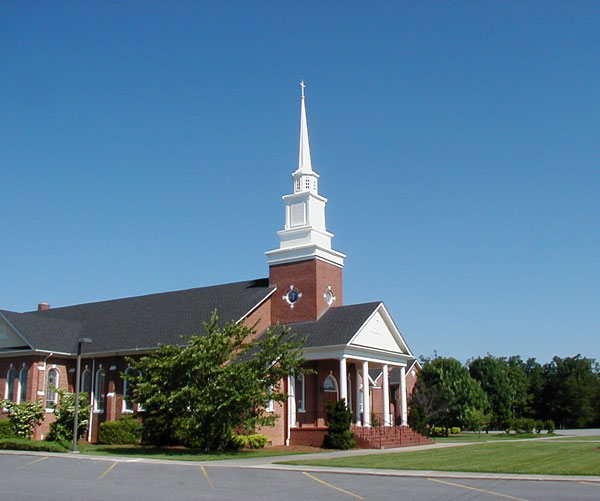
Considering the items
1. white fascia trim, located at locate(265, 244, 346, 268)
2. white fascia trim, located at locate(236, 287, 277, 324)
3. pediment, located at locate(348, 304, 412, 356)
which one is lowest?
pediment, located at locate(348, 304, 412, 356)

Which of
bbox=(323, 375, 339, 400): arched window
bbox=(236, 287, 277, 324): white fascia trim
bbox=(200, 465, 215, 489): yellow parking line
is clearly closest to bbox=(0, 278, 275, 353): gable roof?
bbox=(236, 287, 277, 324): white fascia trim

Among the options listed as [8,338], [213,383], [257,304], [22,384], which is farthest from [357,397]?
[8,338]

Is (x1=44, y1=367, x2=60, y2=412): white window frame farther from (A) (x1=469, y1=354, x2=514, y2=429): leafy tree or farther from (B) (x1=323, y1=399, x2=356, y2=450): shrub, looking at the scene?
(A) (x1=469, y1=354, x2=514, y2=429): leafy tree

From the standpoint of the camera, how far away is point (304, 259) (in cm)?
3931

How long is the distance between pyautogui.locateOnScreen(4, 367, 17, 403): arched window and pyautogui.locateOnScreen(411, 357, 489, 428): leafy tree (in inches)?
1228

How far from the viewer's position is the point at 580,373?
9931 centimetres

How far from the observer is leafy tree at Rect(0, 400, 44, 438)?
122 ft

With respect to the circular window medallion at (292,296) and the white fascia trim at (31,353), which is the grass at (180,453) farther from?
the circular window medallion at (292,296)

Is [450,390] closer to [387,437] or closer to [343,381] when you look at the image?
[387,437]

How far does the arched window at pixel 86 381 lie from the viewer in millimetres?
40281

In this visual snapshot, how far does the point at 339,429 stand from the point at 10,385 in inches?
810

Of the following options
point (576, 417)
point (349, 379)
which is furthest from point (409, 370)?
point (576, 417)

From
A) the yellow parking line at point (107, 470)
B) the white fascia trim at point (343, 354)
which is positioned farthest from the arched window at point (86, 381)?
the yellow parking line at point (107, 470)

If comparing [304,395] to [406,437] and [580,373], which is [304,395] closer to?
[406,437]
